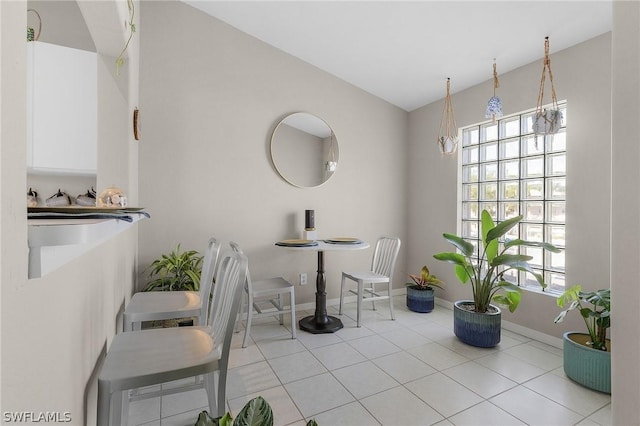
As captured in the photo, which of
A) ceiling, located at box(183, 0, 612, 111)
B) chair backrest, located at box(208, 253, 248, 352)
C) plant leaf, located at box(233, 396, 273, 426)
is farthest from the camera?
ceiling, located at box(183, 0, 612, 111)

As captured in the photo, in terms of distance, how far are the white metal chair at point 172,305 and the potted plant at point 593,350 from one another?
2.34 m

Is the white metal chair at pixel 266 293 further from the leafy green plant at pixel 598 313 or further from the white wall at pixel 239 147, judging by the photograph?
the leafy green plant at pixel 598 313

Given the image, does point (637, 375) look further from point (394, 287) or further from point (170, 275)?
point (394, 287)

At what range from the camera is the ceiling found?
221 cm

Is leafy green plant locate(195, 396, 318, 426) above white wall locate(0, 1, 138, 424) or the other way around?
the other way around

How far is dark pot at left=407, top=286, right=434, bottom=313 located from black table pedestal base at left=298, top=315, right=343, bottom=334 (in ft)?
3.15

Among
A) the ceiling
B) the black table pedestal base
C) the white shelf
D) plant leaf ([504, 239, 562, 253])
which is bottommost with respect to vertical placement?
the black table pedestal base

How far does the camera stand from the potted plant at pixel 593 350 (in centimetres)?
192

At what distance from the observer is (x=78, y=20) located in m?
2.31

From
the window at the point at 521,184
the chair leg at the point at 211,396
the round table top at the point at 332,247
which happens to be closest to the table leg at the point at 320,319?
the round table top at the point at 332,247

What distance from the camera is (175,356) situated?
1.23m

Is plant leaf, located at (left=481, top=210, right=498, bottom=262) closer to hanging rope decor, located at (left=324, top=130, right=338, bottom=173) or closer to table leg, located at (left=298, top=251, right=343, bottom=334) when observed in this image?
table leg, located at (left=298, top=251, right=343, bottom=334)

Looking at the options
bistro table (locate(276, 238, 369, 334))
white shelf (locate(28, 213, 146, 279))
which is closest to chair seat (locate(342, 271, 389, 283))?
bistro table (locate(276, 238, 369, 334))

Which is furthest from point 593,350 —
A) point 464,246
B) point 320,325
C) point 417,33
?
point 417,33
